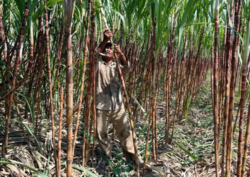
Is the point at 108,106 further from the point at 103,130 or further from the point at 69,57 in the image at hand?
the point at 69,57

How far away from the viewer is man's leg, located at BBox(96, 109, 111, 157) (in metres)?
1.43

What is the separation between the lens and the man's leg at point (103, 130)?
1.43 m

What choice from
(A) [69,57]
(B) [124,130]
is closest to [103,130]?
(B) [124,130]

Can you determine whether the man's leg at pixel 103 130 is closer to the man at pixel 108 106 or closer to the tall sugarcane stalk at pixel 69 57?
the man at pixel 108 106

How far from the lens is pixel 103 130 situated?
1453 mm

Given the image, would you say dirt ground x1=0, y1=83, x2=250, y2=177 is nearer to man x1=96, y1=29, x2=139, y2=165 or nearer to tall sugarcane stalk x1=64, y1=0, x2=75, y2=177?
man x1=96, y1=29, x2=139, y2=165

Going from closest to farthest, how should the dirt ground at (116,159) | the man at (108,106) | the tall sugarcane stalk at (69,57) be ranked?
1. the tall sugarcane stalk at (69,57)
2. the dirt ground at (116,159)
3. the man at (108,106)

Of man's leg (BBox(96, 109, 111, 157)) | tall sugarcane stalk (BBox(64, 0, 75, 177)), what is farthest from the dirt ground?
tall sugarcane stalk (BBox(64, 0, 75, 177))

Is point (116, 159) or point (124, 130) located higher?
point (124, 130)

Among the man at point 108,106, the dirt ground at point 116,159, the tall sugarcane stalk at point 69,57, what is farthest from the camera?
the man at point 108,106

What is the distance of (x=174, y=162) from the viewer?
155 centimetres

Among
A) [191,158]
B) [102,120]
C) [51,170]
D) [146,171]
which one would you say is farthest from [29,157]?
[191,158]

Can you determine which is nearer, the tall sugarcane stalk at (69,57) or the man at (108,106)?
the tall sugarcane stalk at (69,57)

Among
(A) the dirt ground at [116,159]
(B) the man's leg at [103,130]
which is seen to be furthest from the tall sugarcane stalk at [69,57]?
(B) the man's leg at [103,130]
